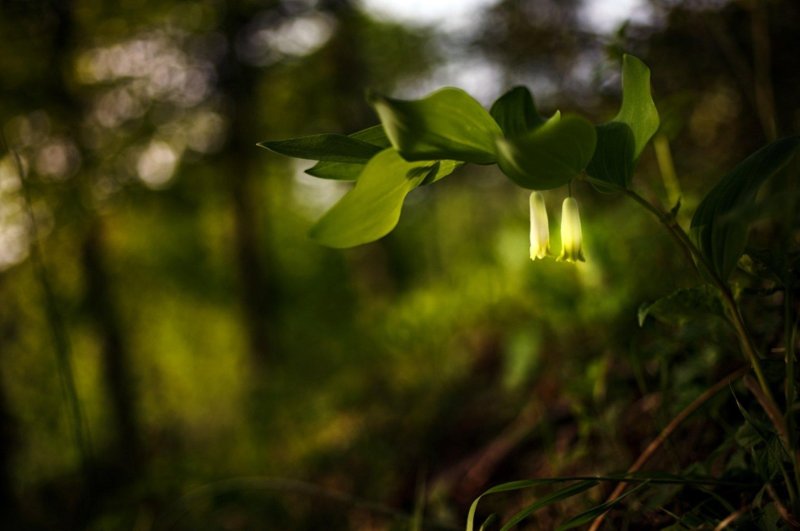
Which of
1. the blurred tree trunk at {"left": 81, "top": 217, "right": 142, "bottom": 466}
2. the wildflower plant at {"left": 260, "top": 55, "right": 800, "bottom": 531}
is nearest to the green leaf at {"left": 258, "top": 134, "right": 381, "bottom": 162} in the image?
the wildflower plant at {"left": 260, "top": 55, "right": 800, "bottom": 531}

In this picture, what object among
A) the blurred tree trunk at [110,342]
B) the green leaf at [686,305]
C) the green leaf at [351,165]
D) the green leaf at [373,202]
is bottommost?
the blurred tree trunk at [110,342]

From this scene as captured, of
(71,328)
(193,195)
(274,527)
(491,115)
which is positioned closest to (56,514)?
(274,527)

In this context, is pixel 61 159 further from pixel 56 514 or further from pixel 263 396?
pixel 56 514

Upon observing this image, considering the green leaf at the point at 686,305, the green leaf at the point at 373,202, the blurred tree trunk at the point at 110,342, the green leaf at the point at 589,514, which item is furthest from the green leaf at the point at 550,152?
the blurred tree trunk at the point at 110,342

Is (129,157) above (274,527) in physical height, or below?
above

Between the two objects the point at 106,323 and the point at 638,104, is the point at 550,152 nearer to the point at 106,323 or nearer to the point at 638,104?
the point at 638,104

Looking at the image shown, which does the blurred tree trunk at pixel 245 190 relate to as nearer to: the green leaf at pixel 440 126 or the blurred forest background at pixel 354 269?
the blurred forest background at pixel 354 269
